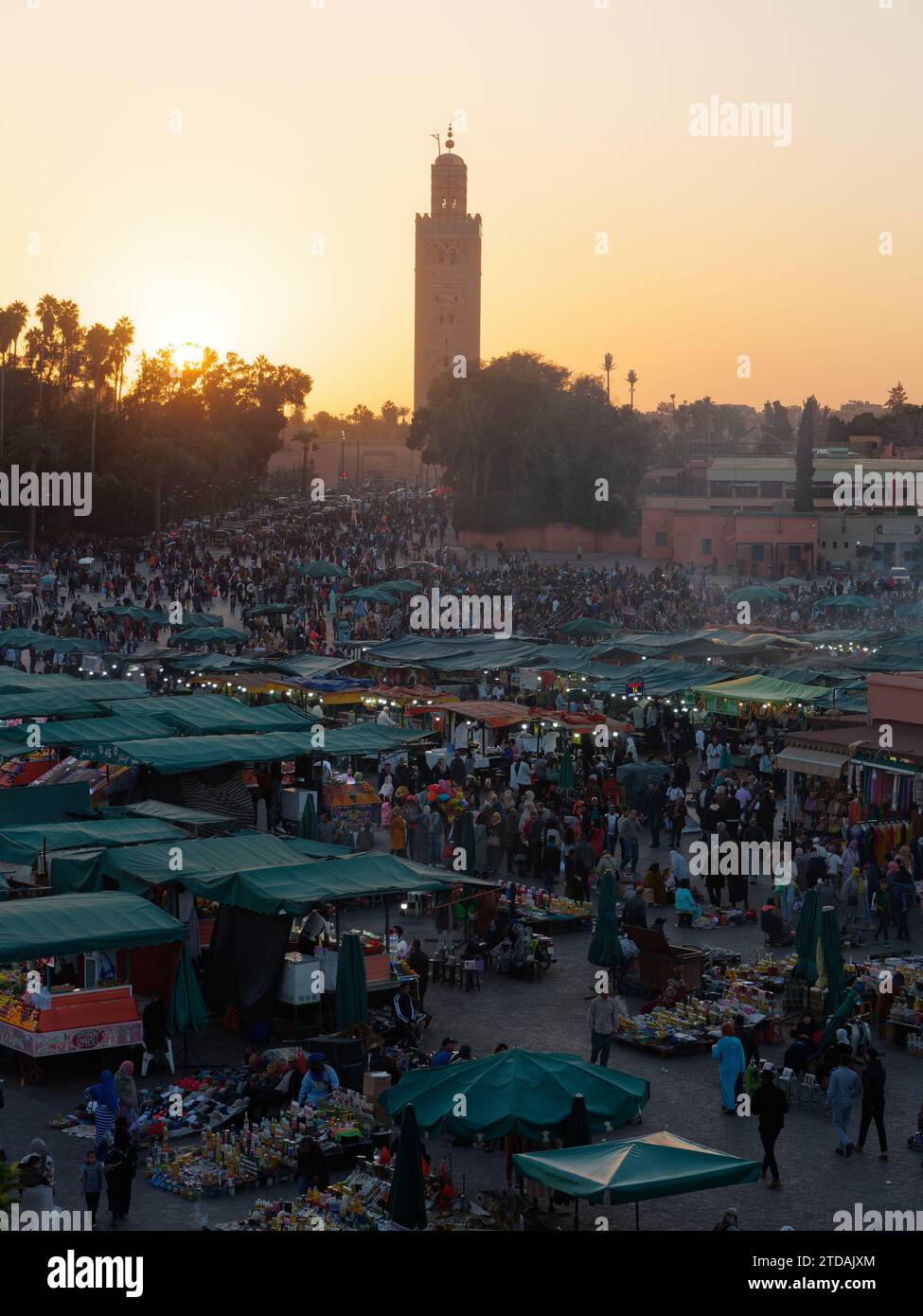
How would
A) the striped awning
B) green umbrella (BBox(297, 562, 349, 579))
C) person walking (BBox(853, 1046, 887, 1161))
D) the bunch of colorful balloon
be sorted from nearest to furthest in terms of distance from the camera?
person walking (BBox(853, 1046, 887, 1161)), the bunch of colorful balloon, the striped awning, green umbrella (BBox(297, 562, 349, 579))

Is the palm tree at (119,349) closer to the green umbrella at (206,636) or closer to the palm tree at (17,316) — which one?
the palm tree at (17,316)

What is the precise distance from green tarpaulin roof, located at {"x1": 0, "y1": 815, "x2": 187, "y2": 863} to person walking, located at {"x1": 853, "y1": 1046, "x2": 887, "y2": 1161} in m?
7.92

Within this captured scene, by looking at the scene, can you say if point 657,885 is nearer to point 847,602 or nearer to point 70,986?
point 70,986

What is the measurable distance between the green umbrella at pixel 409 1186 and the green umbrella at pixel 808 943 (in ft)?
20.8

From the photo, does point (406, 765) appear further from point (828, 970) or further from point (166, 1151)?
point (166, 1151)

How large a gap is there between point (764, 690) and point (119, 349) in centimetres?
6503

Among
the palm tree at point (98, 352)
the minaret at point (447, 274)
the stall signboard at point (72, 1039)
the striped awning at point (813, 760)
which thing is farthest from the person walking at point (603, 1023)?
the minaret at point (447, 274)

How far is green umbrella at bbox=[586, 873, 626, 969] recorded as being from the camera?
17.4 m

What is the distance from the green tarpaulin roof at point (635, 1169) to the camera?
10586 mm

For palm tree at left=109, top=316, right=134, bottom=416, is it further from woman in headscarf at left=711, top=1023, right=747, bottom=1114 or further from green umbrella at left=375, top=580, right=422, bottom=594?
woman in headscarf at left=711, top=1023, right=747, bottom=1114

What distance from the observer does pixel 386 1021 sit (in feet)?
52.1

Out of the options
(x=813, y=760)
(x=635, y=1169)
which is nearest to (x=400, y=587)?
(x=813, y=760)

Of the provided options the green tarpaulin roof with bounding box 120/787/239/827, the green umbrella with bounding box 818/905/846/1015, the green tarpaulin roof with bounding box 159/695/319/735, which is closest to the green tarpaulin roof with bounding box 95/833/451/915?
the green tarpaulin roof with bounding box 120/787/239/827
